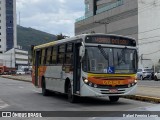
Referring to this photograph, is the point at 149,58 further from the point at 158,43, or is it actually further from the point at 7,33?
the point at 7,33

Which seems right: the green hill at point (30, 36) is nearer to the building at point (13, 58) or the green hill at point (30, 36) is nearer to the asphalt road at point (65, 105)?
the building at point (13, 58)

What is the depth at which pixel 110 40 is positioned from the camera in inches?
686

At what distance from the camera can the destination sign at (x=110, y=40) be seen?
1708 centimetres

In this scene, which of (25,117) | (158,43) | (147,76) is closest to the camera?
(25,117)

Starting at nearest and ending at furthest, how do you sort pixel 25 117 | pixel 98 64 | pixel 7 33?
pixel 25 117 < pixel 98 64 < pixel 7 33

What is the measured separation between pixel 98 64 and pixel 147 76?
41.0 meters

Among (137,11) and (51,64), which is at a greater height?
(137,11)

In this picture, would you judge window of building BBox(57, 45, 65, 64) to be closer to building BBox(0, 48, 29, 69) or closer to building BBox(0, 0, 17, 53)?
building BBox(0, 48, 29, 69)

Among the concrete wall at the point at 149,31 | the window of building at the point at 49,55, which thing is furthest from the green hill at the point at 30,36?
the window of building at the point at 49,55

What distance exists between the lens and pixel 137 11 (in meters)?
87.4

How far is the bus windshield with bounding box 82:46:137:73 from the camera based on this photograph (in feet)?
55.0

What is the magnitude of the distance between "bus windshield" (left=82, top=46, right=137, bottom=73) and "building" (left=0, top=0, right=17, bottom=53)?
146m

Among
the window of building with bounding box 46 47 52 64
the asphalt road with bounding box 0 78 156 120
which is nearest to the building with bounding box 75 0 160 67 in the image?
the window of building with bounding box 46 47 52 64

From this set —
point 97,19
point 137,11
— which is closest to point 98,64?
point 137,11
